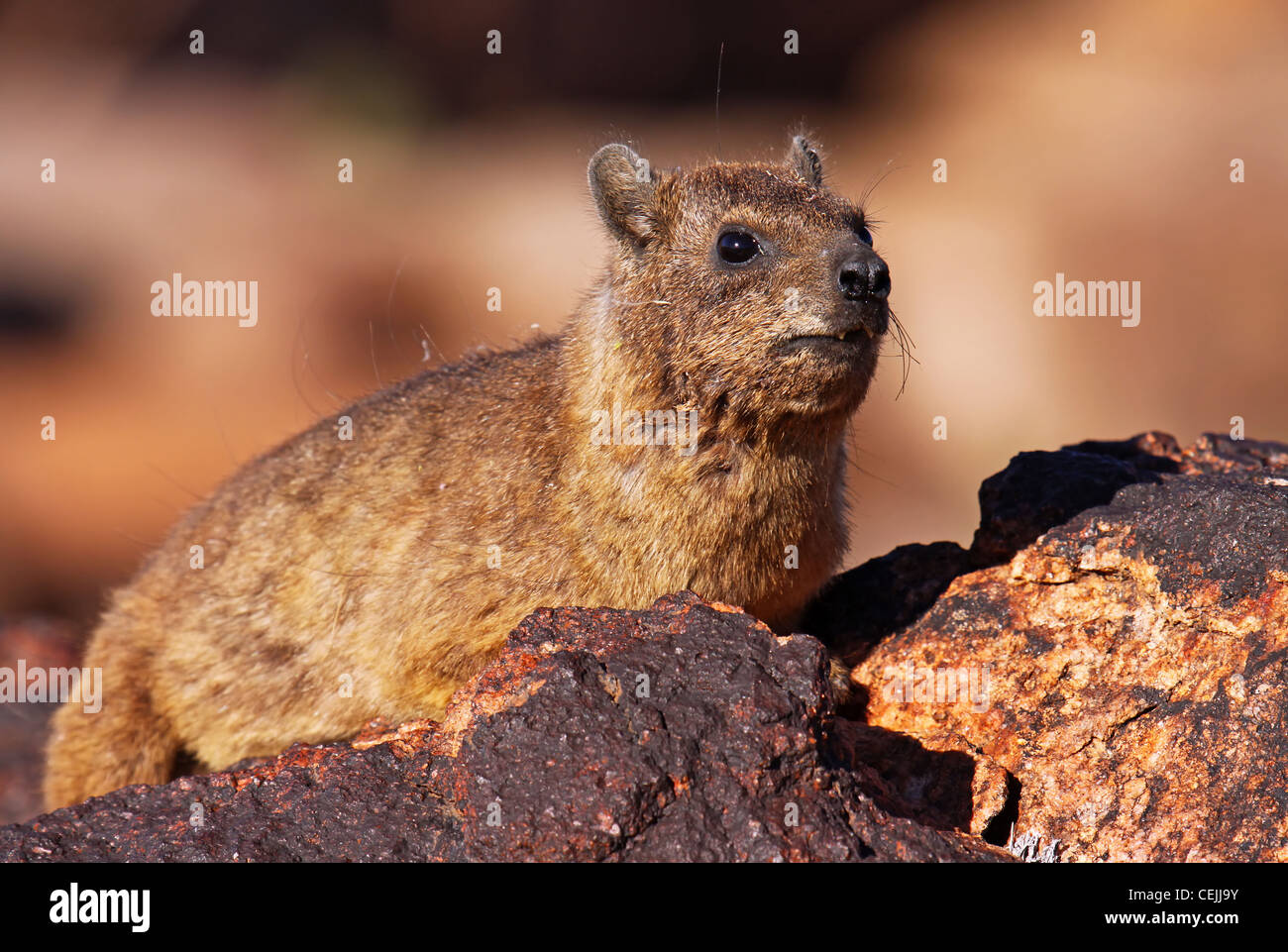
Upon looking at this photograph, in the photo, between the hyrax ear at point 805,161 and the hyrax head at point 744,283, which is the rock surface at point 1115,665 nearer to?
the hyrax head at point 744,283

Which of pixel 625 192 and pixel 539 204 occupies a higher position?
pixel 539 204

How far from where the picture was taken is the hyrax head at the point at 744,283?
5555 millimetres

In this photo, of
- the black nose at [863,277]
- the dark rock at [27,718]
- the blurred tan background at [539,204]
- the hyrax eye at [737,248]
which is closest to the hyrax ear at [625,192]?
the hyrax eye at [737,248]

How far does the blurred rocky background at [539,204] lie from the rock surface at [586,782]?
10897 millimetres

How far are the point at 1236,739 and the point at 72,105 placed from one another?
24.9 metres

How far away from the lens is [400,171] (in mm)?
23688

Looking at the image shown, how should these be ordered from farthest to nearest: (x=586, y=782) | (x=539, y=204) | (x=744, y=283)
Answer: (x=539, y=204), (x=744, y=283), (x=586, y=782)

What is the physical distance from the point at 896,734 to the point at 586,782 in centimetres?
203

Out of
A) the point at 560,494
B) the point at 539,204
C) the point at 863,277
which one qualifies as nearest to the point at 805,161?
the point at 863,277

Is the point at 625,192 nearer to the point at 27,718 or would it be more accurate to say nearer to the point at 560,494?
the point at 560,494

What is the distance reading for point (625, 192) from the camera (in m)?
6.38

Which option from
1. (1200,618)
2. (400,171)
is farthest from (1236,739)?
(400,171)

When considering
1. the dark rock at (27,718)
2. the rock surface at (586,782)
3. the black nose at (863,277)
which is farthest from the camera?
the dark rock at (27,718)

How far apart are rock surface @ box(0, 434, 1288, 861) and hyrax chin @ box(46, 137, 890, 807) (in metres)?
0.77
